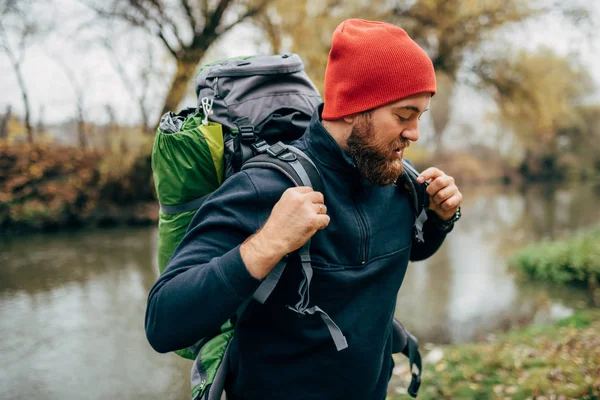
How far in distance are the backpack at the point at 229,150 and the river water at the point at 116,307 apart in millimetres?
2955

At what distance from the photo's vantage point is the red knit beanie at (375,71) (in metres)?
1.49

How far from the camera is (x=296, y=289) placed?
1.41 meters

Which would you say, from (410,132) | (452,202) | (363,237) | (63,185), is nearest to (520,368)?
(452,202)

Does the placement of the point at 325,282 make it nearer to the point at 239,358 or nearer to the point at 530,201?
the point at 239,358

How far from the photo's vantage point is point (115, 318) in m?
5.65

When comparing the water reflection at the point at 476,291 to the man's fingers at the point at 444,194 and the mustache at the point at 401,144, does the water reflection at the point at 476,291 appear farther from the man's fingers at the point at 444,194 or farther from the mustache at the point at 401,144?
the mustache at the point at 401,144

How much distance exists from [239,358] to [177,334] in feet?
1.17

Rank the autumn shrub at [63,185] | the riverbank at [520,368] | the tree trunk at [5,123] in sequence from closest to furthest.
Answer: the riverbank at [520,368]
the autumn shrub at [63,185]
the tree trunk at [5,123]

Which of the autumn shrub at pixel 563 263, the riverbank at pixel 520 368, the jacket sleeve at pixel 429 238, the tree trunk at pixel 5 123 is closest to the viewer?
the jacket sleeve at pixel 429 238

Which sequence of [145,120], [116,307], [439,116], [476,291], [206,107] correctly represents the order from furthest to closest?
[439,116] < [145,120] < [476,291] < [116,307] < [206,107]

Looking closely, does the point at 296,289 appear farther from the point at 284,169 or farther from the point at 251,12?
the point at 251,12

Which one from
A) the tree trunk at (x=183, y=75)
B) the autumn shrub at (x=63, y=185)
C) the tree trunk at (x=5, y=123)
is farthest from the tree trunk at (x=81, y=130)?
the tree trunk at (x=183, y=75)

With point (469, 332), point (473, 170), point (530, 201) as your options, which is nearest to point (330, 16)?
point (469, 332)

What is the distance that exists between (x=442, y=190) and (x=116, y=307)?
549 cm
